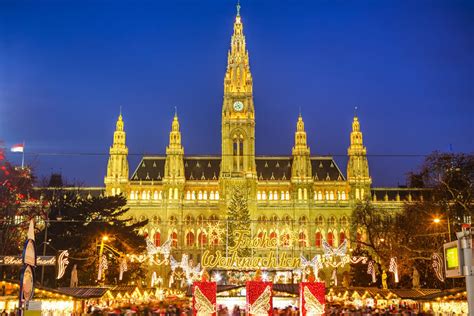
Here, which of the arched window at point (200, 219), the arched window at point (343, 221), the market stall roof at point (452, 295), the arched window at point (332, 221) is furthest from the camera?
the arched window at point (332, 221)

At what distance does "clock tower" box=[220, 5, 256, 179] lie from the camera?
95.4 metres

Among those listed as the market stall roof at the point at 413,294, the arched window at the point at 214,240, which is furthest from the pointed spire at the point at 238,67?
the market stall roof at the point at 413,294

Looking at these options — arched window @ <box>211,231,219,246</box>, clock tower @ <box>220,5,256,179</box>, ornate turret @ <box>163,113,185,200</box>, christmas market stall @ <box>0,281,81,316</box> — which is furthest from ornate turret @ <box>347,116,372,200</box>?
christmas market stall @ <box>0,281,81,316</box>

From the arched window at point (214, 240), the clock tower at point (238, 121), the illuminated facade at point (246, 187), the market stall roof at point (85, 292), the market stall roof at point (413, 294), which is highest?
the clock tower at point (238, 121)

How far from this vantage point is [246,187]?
309 ft

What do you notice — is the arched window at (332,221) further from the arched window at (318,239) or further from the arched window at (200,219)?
the arched window at (200,219)

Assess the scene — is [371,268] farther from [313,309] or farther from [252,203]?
[252,203]

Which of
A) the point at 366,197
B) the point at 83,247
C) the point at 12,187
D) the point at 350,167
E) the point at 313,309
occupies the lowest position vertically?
the point at 313,309

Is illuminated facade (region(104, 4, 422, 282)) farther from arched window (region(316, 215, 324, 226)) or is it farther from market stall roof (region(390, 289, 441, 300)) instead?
market stall roof (region(390, 289, 441, 300))

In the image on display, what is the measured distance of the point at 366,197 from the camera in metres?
91.4

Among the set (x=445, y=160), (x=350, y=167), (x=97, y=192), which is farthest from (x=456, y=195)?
(x=97, y=192)

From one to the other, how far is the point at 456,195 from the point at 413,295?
9.21 meters

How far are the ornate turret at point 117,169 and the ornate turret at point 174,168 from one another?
7.02m

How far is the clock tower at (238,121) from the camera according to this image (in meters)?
95.4
